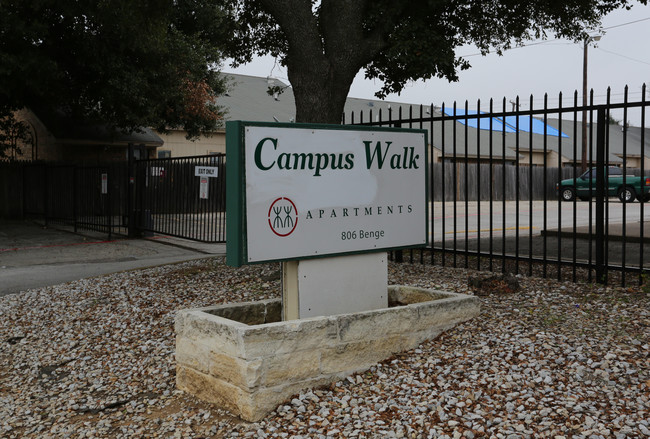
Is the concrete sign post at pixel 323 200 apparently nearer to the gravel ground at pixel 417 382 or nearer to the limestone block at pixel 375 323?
the limestone block at pixel 375 323

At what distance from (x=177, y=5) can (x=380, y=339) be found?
19.4m

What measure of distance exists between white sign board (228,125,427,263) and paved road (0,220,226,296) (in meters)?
6.23

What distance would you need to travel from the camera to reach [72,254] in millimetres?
13727

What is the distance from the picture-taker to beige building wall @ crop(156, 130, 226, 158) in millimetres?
28312

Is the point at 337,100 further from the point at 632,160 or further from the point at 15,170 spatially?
the point at 632,160

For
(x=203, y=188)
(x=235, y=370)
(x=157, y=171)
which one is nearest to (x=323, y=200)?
(x=235, y=370)

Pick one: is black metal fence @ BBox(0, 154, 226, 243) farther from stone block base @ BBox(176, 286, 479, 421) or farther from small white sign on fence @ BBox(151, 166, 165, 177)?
stone block base @ BBox(176, 286, 479, 421)

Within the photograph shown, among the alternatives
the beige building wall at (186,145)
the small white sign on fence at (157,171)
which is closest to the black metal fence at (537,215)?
the small white sign on fence at (157,171)

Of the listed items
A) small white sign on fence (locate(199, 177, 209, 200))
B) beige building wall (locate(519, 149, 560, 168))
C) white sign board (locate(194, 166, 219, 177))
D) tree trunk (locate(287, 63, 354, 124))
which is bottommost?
small white sign on fence (locate(199, 177, 209, 200))

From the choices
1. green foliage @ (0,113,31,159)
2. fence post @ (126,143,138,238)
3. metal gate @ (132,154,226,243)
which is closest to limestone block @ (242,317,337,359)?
metal gate @ (132,154,226,243)

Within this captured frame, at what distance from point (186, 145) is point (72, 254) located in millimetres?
15781

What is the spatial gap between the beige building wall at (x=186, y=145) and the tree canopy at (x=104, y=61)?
4.77 meters

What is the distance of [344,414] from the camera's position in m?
4.25

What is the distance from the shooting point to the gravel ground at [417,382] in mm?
4016
